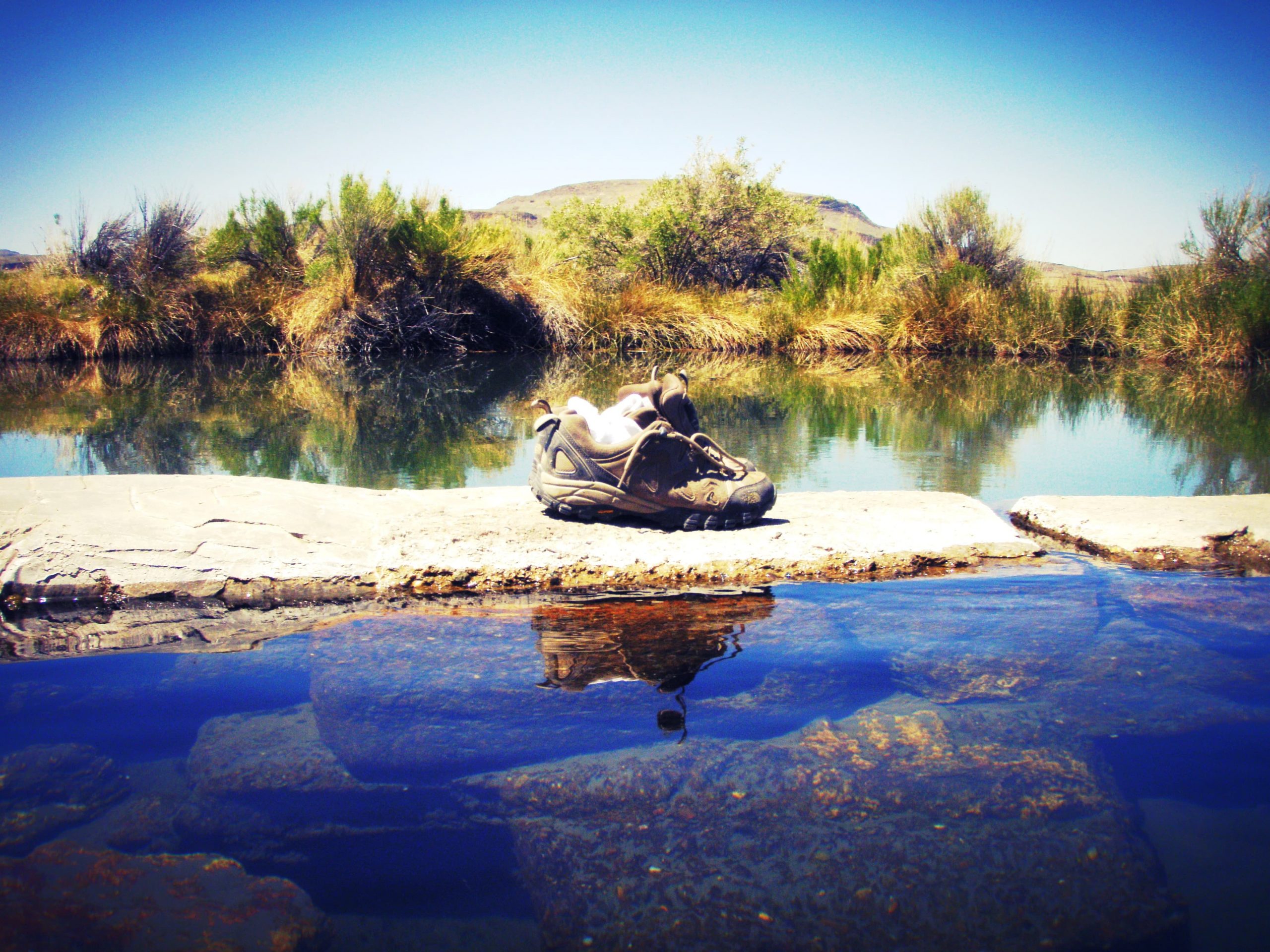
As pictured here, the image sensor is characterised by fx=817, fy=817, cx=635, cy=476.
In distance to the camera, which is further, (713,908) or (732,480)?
(732,480)

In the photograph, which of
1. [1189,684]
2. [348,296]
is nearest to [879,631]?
[1189,684]

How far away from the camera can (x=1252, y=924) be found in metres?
1.28

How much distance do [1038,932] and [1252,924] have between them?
0.34 m

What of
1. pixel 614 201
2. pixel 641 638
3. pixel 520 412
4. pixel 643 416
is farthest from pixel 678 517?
pixel 614 201

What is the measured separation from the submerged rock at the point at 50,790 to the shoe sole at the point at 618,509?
6.01 feet

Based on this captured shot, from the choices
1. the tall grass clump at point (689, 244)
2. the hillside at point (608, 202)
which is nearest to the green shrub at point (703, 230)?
the tall grass clump at point (689, 244)

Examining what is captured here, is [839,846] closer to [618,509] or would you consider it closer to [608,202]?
[618,509]

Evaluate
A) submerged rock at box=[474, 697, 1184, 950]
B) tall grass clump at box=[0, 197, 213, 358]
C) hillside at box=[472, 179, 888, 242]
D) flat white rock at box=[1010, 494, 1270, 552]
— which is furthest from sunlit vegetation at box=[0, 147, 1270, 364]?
hillside at box=[472, 179, 888, 242]

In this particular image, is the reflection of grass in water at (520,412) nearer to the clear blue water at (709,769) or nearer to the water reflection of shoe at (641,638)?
the water reflection of shoe at (641,638)

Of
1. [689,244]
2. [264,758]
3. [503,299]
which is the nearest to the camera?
[264,758]

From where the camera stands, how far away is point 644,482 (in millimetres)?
3229

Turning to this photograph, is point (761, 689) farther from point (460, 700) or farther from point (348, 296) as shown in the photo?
point (348, 296)

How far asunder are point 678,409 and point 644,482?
15.9 inches

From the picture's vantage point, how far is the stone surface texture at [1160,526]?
10.3 feet
